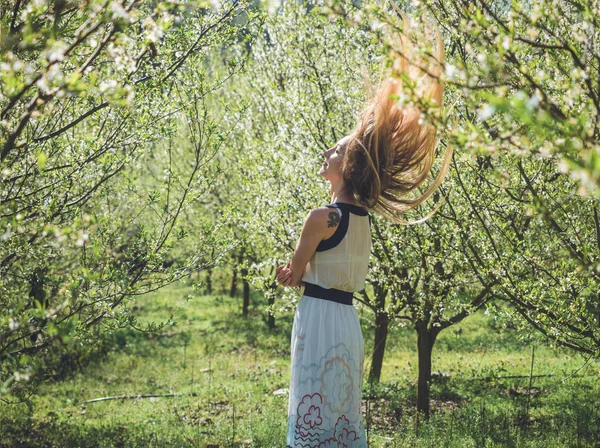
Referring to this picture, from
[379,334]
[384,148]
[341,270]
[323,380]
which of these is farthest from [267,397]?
[384,148]

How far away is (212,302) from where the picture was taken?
22.2 m

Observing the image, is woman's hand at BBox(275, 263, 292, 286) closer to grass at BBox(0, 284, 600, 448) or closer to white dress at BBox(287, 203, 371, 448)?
white dress at BBox(287, 203, 371, 448)

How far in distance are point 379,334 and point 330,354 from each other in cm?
619

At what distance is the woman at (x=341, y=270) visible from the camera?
11.8 ft

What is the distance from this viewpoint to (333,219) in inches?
143

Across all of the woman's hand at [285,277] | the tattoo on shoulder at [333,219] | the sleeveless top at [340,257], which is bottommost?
the woman's hand at [285,277]

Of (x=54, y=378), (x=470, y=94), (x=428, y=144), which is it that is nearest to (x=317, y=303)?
(x=428, y=144)

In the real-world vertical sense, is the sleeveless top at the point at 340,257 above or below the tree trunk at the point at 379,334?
above

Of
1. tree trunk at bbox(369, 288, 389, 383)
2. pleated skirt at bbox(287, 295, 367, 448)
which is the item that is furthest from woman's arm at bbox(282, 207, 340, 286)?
tree trunk at bbox(369, 288, 389, 383)

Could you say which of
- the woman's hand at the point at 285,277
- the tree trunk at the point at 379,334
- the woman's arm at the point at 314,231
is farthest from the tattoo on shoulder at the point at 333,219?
the tree trunk at the point at 379,334

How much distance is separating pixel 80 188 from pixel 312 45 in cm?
462

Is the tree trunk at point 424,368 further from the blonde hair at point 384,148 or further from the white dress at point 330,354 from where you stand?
the blonde hair at point 384,148

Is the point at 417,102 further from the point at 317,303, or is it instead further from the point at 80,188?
the point at 80,188

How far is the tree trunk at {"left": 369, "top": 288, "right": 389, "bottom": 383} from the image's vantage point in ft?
28.4
